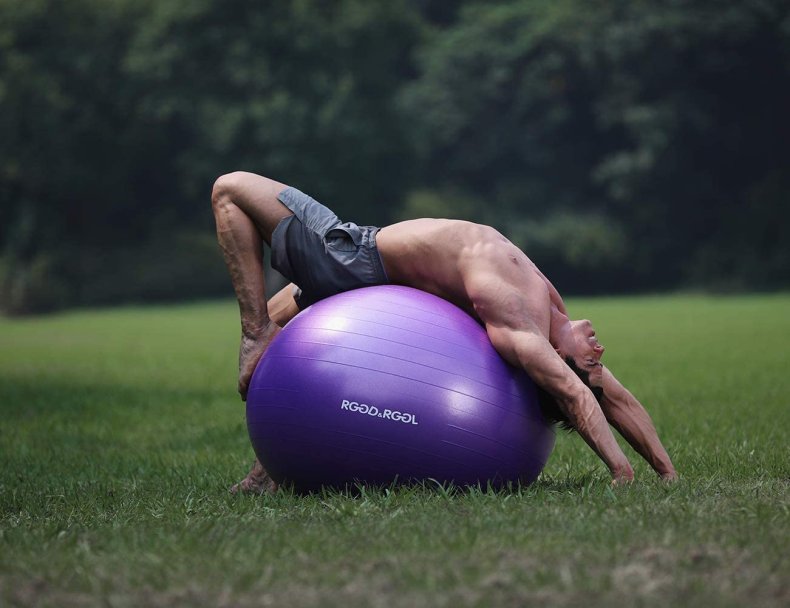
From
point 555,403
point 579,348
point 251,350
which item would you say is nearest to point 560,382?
point 555,403

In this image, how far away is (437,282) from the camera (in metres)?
6.48

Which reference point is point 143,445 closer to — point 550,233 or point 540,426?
point 540,426

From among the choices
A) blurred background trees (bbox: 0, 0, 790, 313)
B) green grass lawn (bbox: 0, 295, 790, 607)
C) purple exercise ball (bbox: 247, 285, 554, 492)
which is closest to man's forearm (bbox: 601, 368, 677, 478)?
green grass lawn (bbox: 0, 295, 790, 607)

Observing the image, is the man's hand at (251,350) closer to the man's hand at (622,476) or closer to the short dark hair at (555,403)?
the short dark hair at (555,403)

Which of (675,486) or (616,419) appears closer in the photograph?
(675,486)

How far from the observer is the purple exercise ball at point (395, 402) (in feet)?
19.4

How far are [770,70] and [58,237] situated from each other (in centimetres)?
2509

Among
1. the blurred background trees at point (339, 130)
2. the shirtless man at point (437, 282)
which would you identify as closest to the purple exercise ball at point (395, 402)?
the shirtless man at point (437, 282)

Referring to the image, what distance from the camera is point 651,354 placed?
17516 millimetres

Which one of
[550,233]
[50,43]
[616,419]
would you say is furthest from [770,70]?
[616,419]

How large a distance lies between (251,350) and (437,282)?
108cm

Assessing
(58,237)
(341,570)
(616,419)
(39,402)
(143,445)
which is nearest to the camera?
(341,570)

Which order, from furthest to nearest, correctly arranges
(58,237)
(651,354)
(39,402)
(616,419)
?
(58,237) → (651,354) → (39,402) → (616,419)

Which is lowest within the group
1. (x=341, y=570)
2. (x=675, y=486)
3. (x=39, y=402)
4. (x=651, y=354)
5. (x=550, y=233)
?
(x=550, y=233)
